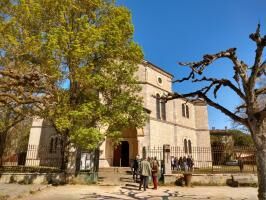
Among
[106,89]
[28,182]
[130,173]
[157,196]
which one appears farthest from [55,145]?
[157,196]

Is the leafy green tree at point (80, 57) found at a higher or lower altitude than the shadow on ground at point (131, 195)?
higher

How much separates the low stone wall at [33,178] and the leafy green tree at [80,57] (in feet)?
8.23

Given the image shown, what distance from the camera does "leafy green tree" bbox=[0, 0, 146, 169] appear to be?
14812 mm

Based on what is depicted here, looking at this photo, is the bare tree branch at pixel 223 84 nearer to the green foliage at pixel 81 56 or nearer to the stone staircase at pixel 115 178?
the green foliage at pixel 81 56

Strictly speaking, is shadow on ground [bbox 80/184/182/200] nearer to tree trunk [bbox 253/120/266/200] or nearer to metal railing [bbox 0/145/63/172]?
tree trunk [bbox 253/120/266/200]

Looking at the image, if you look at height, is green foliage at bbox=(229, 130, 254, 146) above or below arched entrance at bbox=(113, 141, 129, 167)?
above

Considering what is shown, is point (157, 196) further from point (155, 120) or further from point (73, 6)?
point (155, 120)

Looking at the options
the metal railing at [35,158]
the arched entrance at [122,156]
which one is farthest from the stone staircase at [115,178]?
the arched entrance at [122,156]

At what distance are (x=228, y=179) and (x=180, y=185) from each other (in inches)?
128

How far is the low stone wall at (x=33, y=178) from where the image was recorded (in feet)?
52.0

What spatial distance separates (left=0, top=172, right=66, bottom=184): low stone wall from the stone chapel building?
7.88 meters

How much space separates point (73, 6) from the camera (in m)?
16.4

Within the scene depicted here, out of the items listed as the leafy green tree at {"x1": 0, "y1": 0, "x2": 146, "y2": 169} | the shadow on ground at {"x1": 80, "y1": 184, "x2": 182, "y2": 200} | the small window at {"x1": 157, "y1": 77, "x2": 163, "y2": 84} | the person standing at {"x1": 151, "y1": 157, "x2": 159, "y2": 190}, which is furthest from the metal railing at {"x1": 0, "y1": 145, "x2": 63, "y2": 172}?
the small window at {"x1": 157, "y1": 77, "x2": 163, "y2": 84}

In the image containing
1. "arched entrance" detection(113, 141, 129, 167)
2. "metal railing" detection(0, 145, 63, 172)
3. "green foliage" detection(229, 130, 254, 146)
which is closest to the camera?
"metal railing" detection(0, 145, 63, 172)
